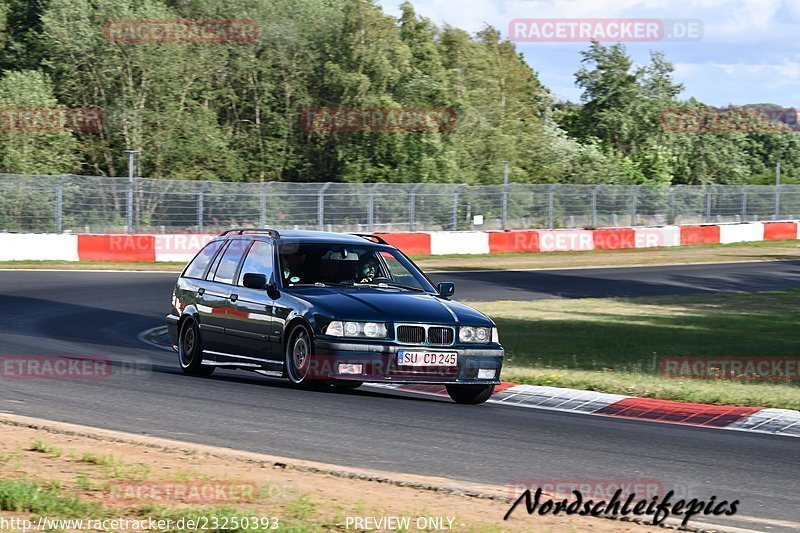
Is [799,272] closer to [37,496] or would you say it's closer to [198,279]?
[198,279]

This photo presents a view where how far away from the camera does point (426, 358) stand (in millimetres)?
10938

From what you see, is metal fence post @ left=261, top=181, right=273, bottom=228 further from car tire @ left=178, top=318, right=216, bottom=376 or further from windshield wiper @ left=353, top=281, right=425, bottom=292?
windshield wiper @ left=353, top=281, right=425, bottom=292

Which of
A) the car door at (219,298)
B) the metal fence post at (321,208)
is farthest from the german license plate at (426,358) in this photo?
the metal fence post at (321,208)

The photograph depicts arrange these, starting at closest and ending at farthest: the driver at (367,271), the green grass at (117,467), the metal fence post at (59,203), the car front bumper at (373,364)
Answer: the green grass at (117,467) < the car front bumper at (373,364) < the driver at (367,271) < the metal fence post at (59,203)

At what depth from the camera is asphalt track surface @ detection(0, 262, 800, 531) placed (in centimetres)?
768

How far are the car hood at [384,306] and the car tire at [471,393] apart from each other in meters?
0.62

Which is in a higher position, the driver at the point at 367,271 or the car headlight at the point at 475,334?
the driver at the point at 367,271

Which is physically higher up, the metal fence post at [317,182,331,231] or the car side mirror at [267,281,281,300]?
the metal fence post at [317,182,331,231]

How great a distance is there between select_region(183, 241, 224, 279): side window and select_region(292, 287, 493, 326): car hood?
84.5 inches

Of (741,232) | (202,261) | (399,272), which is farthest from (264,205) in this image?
(399,272)

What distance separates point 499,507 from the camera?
657 cm

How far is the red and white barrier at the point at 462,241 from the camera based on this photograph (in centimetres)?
3309

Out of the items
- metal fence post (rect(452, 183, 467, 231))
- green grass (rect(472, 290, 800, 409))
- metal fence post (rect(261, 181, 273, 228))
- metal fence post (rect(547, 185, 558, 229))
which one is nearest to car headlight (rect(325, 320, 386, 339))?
green grass (rect(472, 290, 800, 409))

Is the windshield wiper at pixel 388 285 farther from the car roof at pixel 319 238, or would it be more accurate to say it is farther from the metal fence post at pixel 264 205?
the metal fence post at pixel 264 205
